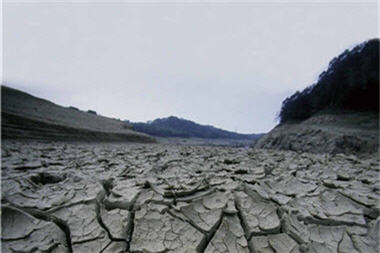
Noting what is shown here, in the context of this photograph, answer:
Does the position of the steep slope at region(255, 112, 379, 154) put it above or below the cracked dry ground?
above

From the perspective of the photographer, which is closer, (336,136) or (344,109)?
(336,136)

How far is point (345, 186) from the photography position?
146cm

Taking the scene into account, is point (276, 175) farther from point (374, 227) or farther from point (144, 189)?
point (144, 189)

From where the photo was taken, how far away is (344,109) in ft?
20.6

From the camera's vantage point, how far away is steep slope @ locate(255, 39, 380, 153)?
4.46 m

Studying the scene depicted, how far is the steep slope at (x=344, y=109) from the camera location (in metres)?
4.46

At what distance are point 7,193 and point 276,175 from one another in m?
2.44

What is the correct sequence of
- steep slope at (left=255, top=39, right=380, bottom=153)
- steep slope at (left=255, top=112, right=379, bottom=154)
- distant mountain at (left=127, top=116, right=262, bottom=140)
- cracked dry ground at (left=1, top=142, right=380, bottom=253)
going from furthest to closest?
distant mountain at (left=127, top=116, right=262, bottom=140)
steep slope at (left=255, top=39, right=380, bottom=153)
steep slope at (left=255, top=112, right=379, bottom=154)
cracked dry ground at (left=1, top=142, right=380, bottom=253)

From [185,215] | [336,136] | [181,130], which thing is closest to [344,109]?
[336,136]

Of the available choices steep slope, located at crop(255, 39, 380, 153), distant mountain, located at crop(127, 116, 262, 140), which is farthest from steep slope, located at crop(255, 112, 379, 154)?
distant mountain, located at crop(127, 116, 262, 140)

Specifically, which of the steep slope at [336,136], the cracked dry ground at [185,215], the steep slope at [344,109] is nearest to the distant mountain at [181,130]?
the steep slope at [344,109]

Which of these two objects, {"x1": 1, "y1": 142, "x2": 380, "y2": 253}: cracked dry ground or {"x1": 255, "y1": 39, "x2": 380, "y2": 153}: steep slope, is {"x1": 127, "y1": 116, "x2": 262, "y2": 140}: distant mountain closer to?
{"x1": 255, "y1": 39, "x2": 380, "y2": 153}: steep slope

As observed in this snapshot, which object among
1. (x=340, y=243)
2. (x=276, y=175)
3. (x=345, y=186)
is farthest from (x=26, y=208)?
(x=345, y=186)

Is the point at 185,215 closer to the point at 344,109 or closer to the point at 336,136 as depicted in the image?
the point at 336,136
